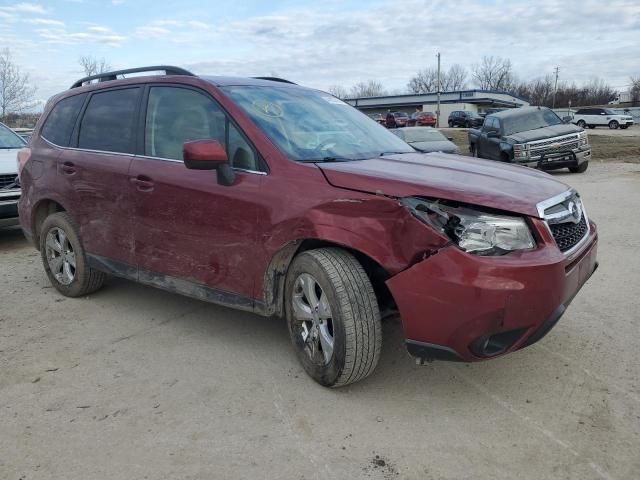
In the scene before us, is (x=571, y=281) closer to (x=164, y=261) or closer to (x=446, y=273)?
(x=446, y=273)

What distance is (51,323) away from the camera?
175 inches

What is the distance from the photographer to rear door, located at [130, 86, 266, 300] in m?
3.46

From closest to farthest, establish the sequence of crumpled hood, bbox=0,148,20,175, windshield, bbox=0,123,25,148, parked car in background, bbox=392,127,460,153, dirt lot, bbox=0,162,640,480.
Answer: dirt lot, bbox=0,162,640,480 → crumpled hood, bbox=0,148,20,175 → windshield, bbox=0,123,25,148 → parked car in background, bbox=392,127,460,153

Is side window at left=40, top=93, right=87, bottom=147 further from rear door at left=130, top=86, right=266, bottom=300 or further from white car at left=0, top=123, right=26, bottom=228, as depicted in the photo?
white car at left=0, top=123, right=26, bottom=228

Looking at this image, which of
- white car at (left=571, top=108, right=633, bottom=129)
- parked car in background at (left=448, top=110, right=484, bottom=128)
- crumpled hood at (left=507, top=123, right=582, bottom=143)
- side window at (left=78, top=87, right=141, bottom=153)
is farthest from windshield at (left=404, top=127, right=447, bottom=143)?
parked car in background at (left=448, top=110, right=484, bottom=128)

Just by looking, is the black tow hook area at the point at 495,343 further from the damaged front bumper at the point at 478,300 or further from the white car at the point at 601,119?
the white car at the point at 601,119

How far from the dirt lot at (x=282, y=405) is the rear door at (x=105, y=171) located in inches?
25.4

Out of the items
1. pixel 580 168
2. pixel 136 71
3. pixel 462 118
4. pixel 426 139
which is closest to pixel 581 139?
pixel 580 168

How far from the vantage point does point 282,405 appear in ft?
10.2

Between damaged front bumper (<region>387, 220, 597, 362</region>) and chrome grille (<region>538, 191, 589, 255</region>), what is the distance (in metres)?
0.18

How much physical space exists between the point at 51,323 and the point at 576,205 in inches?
156

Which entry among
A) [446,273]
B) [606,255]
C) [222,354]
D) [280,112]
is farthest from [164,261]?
[606,255]

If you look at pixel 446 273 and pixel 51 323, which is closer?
pixel 446 273

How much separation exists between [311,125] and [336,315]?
1461mm
